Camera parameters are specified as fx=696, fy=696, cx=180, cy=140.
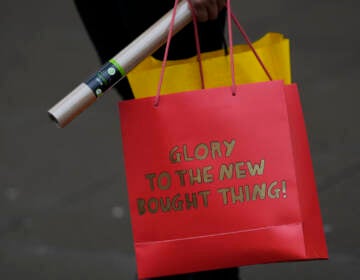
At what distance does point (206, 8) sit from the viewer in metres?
1.87

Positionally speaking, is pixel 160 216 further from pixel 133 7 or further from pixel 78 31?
pixel 78 31

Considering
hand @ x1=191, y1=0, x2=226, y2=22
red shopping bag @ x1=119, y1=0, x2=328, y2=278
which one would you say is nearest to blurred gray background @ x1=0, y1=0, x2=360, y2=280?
red shopping bag @ x1=119, y1=0, x2=328, y2=278

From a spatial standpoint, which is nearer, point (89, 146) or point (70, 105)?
point (70, 105)

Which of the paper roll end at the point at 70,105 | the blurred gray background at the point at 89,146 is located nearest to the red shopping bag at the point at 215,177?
the paper roll end at the point at 70,105

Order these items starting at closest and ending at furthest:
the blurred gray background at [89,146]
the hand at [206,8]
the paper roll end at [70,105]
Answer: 1. the paper roll end at [70,105]
2. the hand at [206,8]
3. the blurred gray background at [89,146]

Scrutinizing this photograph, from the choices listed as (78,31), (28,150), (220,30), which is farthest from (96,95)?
(78,31)

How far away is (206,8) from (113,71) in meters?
0.32

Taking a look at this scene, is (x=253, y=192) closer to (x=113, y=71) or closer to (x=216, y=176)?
(x=216, y=176)

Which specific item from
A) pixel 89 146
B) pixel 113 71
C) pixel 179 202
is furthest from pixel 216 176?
pixel 89 146

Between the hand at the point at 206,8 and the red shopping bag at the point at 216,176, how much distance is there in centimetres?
24

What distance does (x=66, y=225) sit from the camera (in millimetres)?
3467

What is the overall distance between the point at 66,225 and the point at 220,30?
5.47 ft

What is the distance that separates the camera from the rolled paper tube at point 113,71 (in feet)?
5.59

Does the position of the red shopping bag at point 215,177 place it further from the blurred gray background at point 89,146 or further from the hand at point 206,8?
the blurred gray background at point 89,146
